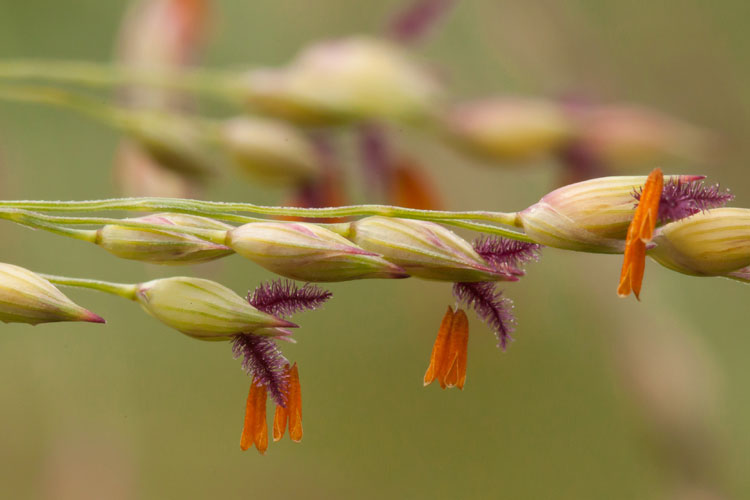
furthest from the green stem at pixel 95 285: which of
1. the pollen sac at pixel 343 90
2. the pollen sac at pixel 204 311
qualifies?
the pollen sac at pixel 343 90

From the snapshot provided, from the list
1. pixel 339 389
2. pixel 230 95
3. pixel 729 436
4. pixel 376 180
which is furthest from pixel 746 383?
pixel 230 95

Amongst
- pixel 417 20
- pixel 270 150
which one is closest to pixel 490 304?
pixel 270 150

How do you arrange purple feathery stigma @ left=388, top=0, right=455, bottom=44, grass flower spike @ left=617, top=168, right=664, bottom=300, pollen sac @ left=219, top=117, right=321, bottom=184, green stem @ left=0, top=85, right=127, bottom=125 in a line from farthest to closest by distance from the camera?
purple feathery stigma @ left=388, top=0, right=455, bottom=44
pollen sac @ left=219, top=117, right=321, bottom=184
green stem @ left=0, top=85, right=127, bottom=125
grass flower spike @ left=617, top=168, right=664, bottom=300

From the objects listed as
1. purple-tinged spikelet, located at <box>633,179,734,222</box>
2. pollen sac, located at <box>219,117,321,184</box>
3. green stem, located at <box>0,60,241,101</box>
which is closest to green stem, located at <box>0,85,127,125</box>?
green stem, located at <box>0,60,241,101</box>

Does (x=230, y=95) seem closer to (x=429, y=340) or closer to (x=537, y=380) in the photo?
(x=429, y=340)

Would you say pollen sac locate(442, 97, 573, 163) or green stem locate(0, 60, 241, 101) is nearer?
green stem locate(0, 60, 241, 101)

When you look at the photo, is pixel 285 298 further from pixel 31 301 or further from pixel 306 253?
pixel 31 301

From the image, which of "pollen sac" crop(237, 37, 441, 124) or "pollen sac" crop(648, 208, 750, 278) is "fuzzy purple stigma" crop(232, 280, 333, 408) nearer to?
"pollen sac" crop(648, 208, 750, 278)
